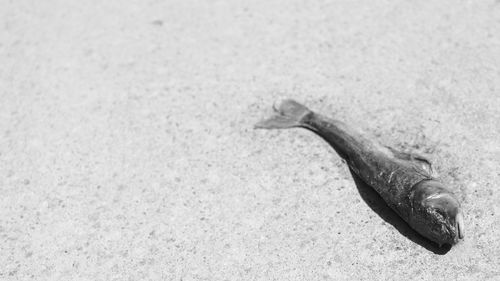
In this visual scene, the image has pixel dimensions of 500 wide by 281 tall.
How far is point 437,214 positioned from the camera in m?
3.87

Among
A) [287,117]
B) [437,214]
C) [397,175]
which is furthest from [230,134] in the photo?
[437,214]

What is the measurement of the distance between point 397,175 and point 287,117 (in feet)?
3.93

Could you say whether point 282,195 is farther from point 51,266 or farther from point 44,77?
point 44,77

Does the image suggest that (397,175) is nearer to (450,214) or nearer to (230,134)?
(450,214)

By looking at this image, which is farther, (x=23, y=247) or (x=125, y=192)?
(x=125, y=192)

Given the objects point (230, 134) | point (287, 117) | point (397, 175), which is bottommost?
point (230, 134)

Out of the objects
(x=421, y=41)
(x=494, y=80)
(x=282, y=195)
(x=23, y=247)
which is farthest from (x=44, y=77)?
(x=494, y=80)

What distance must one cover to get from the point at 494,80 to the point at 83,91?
356cm

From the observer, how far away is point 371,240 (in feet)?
13.5

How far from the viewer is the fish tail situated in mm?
5055

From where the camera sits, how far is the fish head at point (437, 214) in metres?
3.84

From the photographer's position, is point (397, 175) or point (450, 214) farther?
point (397, 175)

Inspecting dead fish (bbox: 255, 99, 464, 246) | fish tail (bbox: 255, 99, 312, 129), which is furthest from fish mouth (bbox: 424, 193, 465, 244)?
fish tail (bbox: 255, 99, 312, 129)

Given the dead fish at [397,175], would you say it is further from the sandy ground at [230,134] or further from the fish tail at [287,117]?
the sandy ground at [230,134]
